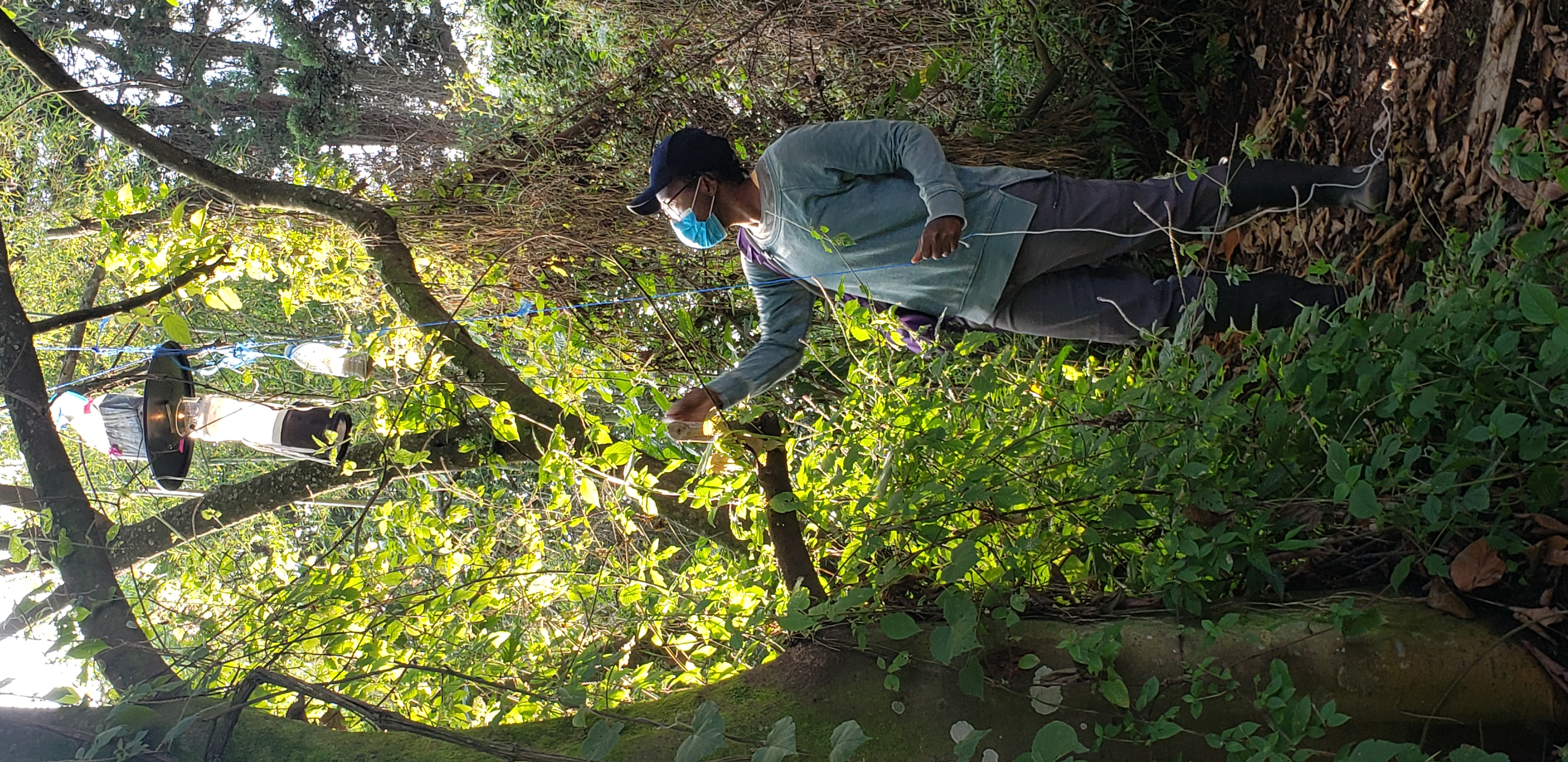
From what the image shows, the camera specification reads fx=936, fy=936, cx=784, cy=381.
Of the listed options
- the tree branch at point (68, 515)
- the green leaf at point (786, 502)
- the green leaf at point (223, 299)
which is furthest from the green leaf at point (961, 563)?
the green leaf at point (223, 299)

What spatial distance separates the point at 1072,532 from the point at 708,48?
3.35m

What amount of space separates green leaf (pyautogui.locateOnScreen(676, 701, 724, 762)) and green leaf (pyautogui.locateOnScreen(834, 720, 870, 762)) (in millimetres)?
15

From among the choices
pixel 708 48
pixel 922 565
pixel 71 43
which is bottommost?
pixel 922 565

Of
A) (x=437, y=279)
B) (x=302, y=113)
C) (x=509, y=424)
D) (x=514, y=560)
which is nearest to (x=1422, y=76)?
(x=509, y=424)

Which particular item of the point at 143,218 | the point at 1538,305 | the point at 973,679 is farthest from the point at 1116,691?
the point at 143,218

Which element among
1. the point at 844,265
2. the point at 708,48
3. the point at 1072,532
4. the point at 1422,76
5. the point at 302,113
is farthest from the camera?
the point at 302,113

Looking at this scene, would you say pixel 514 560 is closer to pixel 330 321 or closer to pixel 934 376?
pixel 934 376

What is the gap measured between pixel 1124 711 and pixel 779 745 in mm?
560

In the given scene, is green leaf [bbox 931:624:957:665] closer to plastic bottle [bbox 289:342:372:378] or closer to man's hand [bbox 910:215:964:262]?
man's hand [bbox 910:215:964:262]

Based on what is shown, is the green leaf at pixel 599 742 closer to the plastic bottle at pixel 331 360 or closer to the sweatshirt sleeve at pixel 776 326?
the sweatshirt sleeve at pixel 776 326

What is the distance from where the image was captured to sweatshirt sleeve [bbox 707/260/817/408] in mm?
2568

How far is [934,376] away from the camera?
1782 mm

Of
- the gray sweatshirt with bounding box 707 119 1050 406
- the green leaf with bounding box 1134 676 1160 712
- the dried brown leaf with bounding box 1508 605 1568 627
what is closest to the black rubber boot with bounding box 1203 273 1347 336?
the gray sweatshirt with bounding box 707 119 1050 406

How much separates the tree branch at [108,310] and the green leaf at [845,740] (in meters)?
1.85
